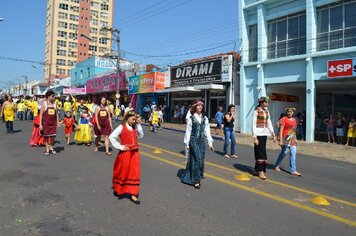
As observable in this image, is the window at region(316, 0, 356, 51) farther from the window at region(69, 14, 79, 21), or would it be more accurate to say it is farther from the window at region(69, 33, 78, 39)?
the window at region(69, 14, 79, 21)

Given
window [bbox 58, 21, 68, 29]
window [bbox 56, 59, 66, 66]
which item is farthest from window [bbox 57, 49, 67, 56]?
window [bbox 58, 21, 68, 29]

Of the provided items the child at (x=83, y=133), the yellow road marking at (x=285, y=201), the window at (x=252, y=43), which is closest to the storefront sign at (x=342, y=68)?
the window at (x=252, y=43)

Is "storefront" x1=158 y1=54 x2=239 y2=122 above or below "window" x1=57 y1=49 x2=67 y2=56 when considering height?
below

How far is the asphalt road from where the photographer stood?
4566 millimetres

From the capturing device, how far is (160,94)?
33.5m

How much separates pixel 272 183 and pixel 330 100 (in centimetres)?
1819

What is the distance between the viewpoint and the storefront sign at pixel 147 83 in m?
32.0

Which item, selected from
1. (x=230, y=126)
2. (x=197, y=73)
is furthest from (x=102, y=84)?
(x=230, y=126)

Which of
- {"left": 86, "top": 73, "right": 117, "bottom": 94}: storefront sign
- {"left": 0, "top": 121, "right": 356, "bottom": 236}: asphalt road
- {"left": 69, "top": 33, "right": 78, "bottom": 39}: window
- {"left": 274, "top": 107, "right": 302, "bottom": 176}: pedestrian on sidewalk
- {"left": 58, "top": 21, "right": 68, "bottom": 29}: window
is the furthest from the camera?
{"left": 69, "top": 33, "right": 78, "bottom": 39}: window

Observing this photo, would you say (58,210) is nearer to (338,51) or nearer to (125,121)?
(125,121)

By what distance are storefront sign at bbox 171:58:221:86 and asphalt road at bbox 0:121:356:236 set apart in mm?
17081

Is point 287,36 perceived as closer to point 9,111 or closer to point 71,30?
point 9,111

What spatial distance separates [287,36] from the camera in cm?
2095

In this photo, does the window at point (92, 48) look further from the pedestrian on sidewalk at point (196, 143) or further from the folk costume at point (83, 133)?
the pedestrian on sidewalk at point (196, 143)
